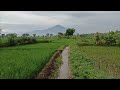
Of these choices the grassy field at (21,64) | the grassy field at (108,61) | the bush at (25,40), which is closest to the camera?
the grassy field at (21,64)

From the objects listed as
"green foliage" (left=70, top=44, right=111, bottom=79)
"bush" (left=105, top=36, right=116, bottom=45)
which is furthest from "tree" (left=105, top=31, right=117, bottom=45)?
"green foliage" (left=70, top=44, right=111, bottom=79)

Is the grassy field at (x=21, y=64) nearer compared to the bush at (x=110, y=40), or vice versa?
the grassy field at (x=21, y=64)

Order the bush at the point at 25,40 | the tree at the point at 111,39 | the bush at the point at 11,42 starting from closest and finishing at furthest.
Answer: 1. the bush at the point at 11,42
2. the bush at the point at 25,40
3. the tree at the point at 111,39

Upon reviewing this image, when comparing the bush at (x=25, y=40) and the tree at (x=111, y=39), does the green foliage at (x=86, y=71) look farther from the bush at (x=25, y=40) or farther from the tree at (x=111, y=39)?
the tree at (x=111, y=39)

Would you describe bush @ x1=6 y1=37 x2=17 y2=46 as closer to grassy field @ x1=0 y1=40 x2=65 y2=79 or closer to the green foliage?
grassy field @ x1=0 y1=40 x2=65 y2=79

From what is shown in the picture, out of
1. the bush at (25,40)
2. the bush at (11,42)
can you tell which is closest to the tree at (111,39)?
the bush at (25,40)

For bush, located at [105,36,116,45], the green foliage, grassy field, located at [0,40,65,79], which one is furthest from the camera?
bush, located at [105,36,116,45]

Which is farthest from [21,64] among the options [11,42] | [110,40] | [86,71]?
[110,40]
